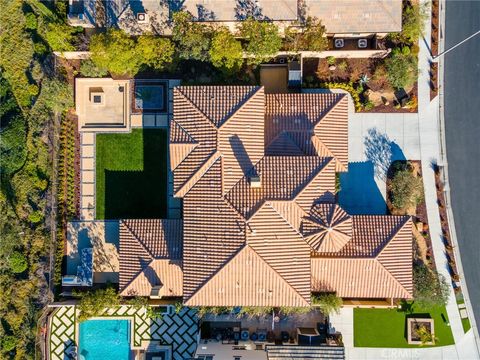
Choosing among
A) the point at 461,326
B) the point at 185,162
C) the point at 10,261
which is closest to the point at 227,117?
the point at 185,162

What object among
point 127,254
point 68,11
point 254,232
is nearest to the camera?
point 254,232

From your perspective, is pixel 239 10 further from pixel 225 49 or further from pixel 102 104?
pixel 102 104

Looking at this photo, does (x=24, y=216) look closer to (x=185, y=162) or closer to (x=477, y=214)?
(x=185, y=162)

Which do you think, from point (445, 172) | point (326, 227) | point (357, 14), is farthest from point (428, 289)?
point (357, 14)

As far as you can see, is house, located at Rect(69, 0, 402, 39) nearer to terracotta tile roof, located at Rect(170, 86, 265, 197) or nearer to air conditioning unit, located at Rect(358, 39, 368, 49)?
air conditioning unit, located at Rect(358, 39, 368, 49)

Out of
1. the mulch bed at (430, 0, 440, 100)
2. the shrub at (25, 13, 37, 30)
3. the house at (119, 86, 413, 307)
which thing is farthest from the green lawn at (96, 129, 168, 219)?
the mulch bed at (430, 0, 440, 100)
